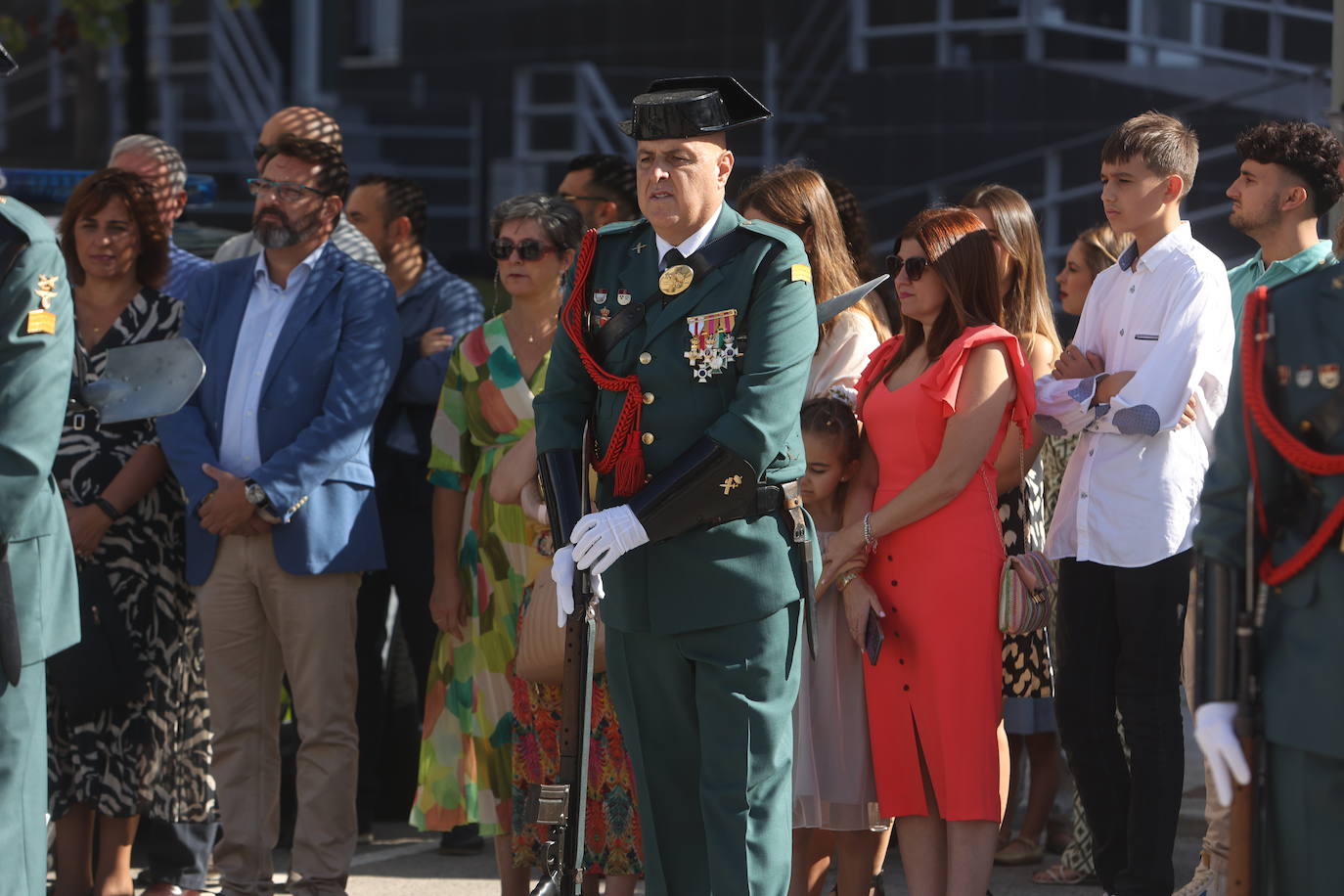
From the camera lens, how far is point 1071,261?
6.12 metres

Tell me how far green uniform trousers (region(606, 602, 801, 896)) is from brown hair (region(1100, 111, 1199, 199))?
4.92 ft

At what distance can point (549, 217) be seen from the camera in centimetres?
550

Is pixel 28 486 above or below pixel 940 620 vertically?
above

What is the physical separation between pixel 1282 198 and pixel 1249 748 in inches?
89.1

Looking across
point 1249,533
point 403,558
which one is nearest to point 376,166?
point 403,558

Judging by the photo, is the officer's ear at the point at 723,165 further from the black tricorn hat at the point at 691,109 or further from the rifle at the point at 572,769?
the rifle at the point at 572,769

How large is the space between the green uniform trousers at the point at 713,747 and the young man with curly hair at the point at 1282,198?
142cm

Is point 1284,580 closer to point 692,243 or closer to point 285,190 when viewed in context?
point 692,243

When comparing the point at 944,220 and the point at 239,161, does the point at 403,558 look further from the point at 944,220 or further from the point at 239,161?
the point at 239,161

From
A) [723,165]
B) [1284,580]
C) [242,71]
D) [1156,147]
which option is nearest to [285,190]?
[723,165]

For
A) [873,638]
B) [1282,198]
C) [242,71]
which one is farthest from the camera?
[242,71]

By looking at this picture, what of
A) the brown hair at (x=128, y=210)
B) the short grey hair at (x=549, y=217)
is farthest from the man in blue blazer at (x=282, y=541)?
the short grey hair at (x=549, y=217)

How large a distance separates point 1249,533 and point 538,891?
5.70 feet

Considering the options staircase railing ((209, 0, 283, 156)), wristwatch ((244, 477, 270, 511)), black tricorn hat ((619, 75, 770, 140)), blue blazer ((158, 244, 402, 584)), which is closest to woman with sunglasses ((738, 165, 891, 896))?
black tricorn hat ((619, 75, 770, 140))
